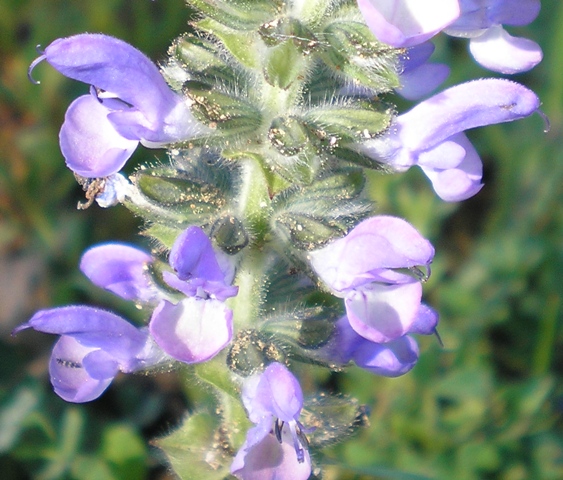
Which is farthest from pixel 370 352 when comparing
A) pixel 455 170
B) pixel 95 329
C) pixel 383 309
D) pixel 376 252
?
pixel 95 329

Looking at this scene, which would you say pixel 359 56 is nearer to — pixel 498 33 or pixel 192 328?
pixel 498 33

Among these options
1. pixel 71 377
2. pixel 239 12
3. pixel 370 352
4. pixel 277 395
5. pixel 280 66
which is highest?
pixel 239 12

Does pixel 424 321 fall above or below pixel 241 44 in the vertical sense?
below

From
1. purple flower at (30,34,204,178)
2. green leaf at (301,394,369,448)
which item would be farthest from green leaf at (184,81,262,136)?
green leaf at (301,394,369,448)

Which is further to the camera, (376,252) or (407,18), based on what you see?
(376,252)

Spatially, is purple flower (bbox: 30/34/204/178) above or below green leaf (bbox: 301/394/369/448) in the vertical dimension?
above

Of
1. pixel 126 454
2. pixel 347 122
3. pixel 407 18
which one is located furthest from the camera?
pixel 126 454

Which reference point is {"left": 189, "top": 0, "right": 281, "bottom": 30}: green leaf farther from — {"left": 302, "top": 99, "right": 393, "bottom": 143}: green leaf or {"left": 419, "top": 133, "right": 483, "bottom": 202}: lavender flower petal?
{"left": 419, "top": 133, "right": 483, "bottom": 202}: lavender flower petal
